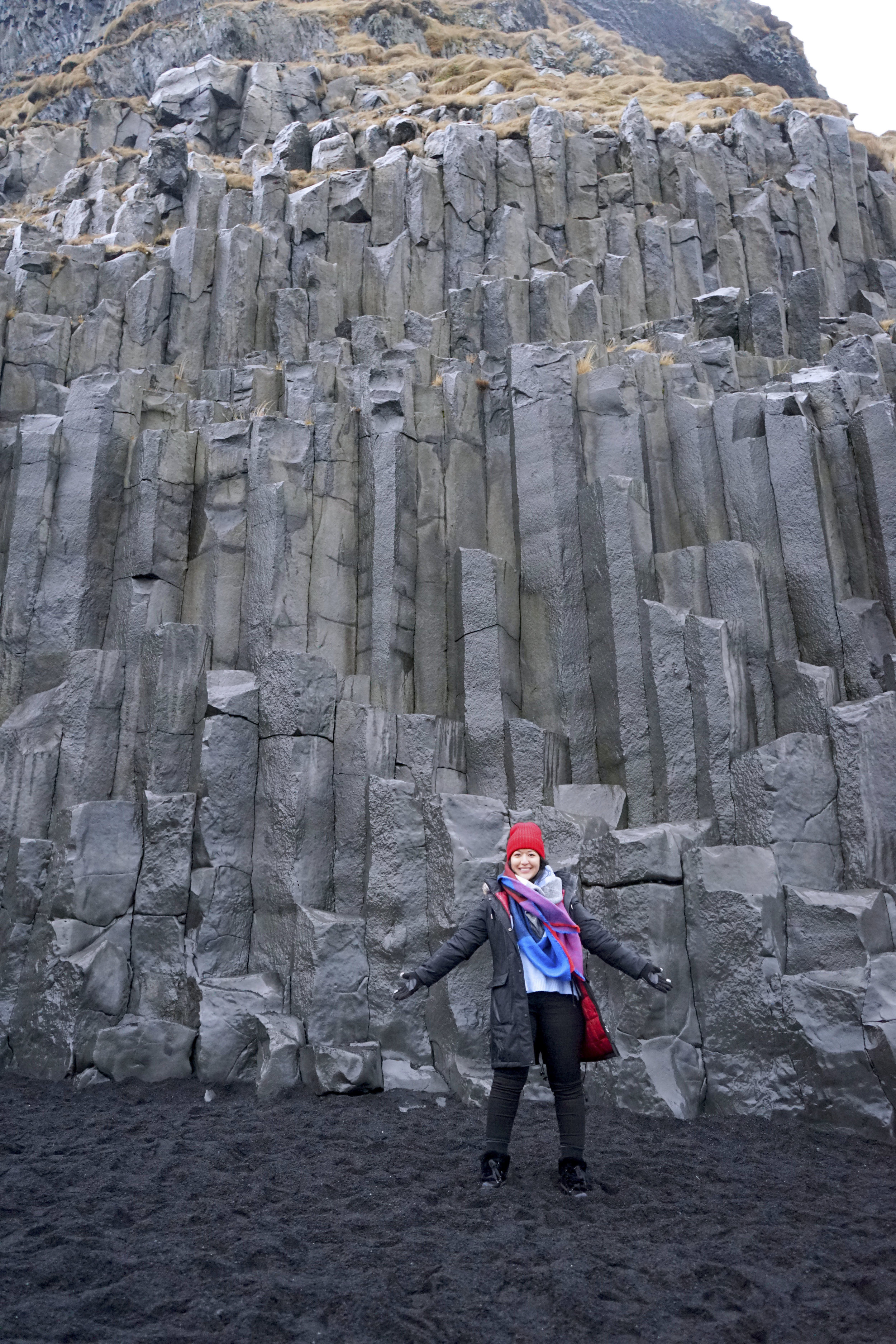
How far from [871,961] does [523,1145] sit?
317 cm

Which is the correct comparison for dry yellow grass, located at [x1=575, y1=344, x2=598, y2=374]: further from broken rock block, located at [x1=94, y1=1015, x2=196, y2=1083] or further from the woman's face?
broken rock block, located at [x1=94, y1=1015, x2=196, y2=1083]

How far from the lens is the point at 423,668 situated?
39.3 feet

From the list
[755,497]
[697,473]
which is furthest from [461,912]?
[697,473]

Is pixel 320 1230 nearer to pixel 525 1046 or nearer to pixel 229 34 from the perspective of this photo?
pixel 525 1046

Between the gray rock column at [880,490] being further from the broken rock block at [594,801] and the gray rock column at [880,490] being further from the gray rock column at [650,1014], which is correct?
the gray rock column at [650,1014]

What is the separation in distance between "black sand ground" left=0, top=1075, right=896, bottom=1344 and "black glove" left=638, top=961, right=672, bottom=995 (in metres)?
1.22

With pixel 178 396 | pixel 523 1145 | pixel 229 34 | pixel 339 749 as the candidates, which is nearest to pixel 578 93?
pixel 229 34

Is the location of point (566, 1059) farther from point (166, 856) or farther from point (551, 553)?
point (551, 553)

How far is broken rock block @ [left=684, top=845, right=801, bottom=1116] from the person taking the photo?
7.84m

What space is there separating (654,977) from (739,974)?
8.96 ft

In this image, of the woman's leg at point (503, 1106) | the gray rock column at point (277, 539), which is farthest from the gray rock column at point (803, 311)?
the woman's leg at point (503, 1106)

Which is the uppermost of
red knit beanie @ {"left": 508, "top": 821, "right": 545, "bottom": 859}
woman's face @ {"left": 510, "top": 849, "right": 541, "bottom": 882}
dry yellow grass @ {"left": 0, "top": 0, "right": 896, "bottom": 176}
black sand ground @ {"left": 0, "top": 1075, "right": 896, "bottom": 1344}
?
dry yellow grass @ {"left": 0, "top": 0, "right": 896, "bottom": 176}

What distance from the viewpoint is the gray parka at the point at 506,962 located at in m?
5.66

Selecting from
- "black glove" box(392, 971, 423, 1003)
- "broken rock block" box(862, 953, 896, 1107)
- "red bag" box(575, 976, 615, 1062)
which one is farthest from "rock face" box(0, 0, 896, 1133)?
"black glove" box(392, 971, 423, 1003)
